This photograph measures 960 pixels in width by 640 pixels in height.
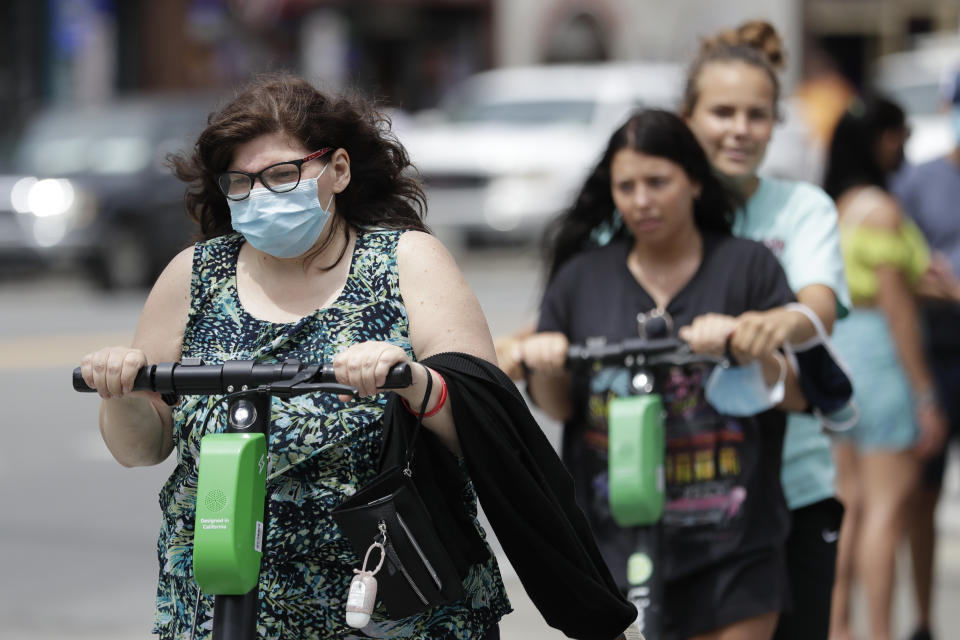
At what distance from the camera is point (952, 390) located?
6.07 metres

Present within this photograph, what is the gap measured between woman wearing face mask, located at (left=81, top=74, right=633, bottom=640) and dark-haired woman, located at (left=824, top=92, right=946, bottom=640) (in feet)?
9.39

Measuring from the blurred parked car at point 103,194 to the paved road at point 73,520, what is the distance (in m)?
3.02

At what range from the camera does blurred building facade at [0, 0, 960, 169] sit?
101 ft

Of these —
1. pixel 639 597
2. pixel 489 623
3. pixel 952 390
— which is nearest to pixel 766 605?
pixel 639 597

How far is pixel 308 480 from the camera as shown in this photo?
3037mm

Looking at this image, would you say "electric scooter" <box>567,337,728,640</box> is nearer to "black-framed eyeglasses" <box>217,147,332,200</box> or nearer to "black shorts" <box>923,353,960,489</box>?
"black-framed eyeglasses" <box>217,147,332,200</box>

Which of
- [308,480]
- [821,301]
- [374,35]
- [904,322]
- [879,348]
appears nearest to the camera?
[308,480]

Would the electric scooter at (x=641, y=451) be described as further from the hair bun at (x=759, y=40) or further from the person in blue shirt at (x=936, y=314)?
the person in blue shirt at (x=936, y=314)

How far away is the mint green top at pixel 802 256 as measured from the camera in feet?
13.1

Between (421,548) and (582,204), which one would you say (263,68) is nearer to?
(582,204)

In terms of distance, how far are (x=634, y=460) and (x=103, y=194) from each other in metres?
14.9

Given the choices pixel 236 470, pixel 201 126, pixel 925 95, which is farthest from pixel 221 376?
pixel 925 95

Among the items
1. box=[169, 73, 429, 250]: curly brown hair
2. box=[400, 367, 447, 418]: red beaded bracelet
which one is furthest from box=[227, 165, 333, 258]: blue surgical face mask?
box=[400, 367, 447, 418]: red beaded bracelet

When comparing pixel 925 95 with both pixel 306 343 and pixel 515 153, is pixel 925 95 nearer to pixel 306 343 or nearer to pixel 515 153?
pixel 515 153
